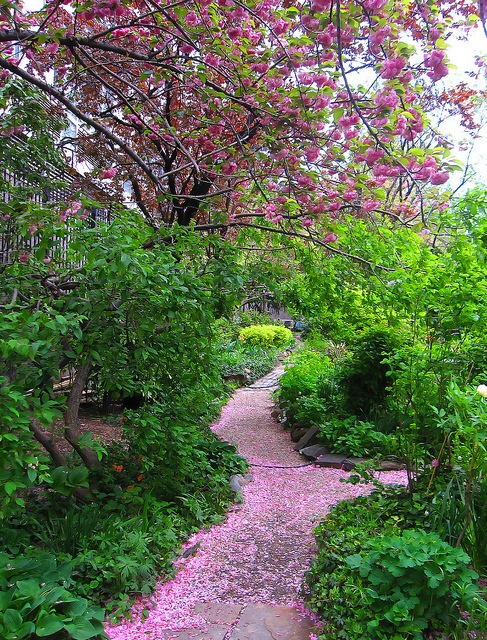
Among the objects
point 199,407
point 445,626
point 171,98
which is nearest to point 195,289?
point 199,407

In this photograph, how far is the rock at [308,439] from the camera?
665cm

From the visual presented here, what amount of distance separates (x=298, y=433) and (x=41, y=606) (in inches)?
203

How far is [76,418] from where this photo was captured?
346cm

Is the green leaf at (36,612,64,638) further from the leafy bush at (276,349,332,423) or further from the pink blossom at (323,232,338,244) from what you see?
the leafy bush at (276,349,332,423)

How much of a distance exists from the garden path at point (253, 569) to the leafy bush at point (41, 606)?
1.23 feet

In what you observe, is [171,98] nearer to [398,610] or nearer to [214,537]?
[214,537]

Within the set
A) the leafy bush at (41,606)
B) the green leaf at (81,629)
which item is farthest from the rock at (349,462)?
the green leaf at (81,629)

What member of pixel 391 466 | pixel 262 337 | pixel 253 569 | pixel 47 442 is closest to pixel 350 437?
pixel 391 466

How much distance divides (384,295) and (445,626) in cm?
304

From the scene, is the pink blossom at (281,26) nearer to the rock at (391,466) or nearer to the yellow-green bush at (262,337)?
Answer: the rock at (391,466)

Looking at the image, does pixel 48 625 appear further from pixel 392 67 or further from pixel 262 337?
pixel 262 337

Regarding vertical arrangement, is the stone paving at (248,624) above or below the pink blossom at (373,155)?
below

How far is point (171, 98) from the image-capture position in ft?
22.3

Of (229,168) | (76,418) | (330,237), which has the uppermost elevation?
(229,168)
